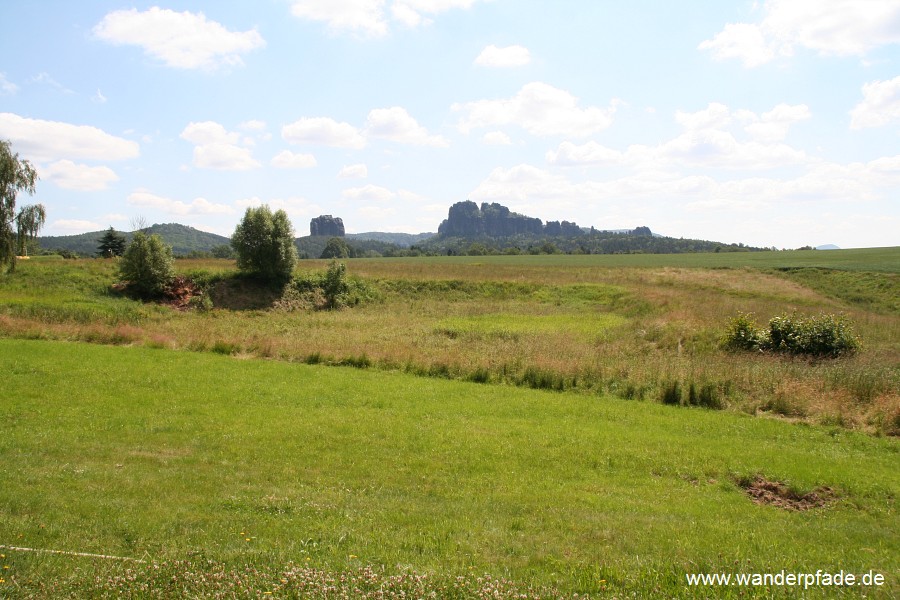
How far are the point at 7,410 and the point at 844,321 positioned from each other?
28.9 m

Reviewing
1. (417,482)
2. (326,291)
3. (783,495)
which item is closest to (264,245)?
(326,291)

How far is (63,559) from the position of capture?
220 inches

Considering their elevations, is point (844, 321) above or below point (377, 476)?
above

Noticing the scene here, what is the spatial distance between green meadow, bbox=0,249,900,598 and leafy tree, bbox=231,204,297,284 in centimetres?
1984

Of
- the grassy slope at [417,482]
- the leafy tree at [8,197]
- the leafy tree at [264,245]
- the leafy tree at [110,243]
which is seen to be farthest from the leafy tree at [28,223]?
the leafy tree at [110,243]

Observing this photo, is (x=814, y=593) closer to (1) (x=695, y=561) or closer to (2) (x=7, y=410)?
(1) (x=695, y=561)

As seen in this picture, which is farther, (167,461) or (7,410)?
(7,410)

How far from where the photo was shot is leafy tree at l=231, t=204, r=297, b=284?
1758 inches

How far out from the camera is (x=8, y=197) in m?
37.7

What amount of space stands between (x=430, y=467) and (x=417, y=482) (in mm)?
752

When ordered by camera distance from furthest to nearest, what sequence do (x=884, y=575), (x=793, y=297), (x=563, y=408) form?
1. (x=793, y=297)
2. (x=563, y=408)
3. (x=884, y=575)

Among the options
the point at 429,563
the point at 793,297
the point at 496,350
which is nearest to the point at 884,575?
the point at 429,563

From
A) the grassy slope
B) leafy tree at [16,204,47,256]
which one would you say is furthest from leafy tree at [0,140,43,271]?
the grassy slope

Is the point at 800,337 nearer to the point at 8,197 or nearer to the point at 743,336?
the point at 743,336
